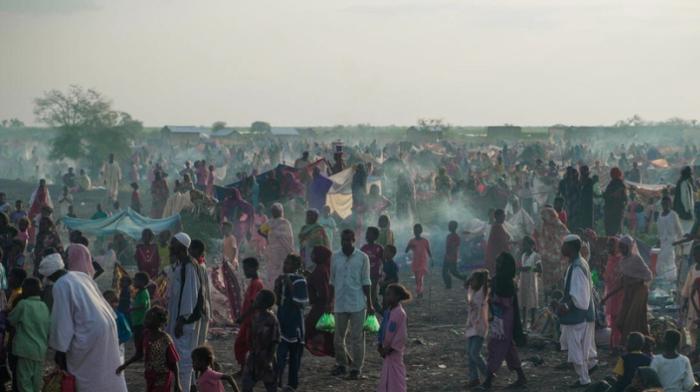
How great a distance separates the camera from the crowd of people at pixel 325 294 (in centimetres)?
909

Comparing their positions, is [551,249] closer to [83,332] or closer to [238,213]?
[238,213]

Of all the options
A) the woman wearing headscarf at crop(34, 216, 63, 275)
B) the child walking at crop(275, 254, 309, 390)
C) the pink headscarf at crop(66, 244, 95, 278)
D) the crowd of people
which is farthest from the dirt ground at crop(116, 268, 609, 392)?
the woman wearing headscarf at crop(34, 216, 63, 275)

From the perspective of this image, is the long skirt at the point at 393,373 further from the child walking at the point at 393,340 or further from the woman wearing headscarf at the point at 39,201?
the woman wearing headscarf at the point at 39,201

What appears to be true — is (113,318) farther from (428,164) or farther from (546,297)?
(428,164)

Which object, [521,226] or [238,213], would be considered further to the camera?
[521,226]

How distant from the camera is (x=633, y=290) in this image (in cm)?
1266

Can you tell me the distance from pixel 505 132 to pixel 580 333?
6715 cm

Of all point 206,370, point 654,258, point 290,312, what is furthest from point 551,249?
point 206,370

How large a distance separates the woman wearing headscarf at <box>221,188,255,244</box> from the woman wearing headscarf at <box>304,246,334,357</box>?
741 cm

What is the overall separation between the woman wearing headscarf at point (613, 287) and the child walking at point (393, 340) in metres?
3.72

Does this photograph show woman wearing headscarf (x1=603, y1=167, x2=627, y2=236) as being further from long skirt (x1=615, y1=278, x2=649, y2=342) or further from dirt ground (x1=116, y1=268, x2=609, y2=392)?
long skirt (x1=615, y1=278, x2=649, y2=342)

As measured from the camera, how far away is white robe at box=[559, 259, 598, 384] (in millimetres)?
11547

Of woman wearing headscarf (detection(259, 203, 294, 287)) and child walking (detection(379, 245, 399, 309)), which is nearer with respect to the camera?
child walking (detection(379, 245, 399, 309))

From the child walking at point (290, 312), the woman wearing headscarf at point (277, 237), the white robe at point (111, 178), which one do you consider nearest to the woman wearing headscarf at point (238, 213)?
the woman wearing headscarf at point (277, 237)
